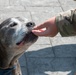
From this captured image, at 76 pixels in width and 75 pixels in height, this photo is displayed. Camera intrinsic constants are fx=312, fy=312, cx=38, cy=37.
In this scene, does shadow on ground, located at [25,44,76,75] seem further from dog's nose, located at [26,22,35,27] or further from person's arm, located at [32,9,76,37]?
person's arm, located at [32,9,76,37]

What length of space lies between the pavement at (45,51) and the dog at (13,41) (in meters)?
1.07

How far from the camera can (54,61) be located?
4996mm

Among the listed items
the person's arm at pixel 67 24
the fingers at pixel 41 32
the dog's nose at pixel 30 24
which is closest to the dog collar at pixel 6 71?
the dog's nose at pixel 30 24

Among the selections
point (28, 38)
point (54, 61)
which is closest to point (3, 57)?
point (28, 38)

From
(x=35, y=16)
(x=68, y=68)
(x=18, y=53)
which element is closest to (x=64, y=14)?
(x=18, y=53)

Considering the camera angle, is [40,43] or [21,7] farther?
[21,7]

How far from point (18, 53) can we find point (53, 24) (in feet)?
2.47

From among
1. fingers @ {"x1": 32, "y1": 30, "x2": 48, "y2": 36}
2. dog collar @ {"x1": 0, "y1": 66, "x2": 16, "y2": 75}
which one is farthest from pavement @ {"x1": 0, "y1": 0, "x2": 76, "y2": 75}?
fingers @ {"x1": 32, "y1": 30, "x2": 48, "y2": 36}

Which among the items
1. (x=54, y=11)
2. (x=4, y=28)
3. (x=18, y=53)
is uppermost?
(x=4, y=28)

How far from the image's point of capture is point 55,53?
17.0 ft

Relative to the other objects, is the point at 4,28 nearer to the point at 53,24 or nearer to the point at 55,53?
the point at 53,24

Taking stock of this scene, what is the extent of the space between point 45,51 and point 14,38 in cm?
185

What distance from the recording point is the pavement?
4797 millimetres

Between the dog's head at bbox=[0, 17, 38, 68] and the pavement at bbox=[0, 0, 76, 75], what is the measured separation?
1.13 meters
